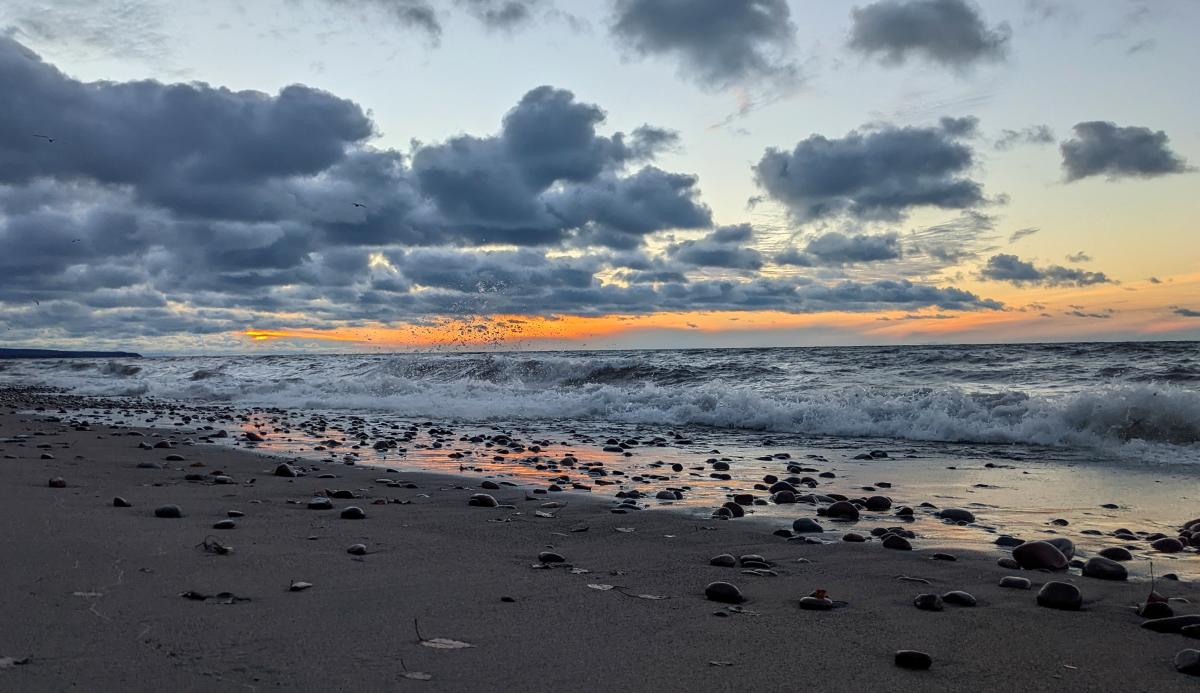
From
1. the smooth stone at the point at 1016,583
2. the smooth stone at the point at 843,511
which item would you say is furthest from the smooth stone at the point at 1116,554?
the smooth stone at the point at 843,511

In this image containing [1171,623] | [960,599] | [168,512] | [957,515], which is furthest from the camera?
[957,515]

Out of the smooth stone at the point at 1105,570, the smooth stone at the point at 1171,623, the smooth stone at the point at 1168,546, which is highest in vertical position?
the smooth stone at the point at 1171,623

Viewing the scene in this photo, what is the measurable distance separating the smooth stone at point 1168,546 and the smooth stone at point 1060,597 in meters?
1.84

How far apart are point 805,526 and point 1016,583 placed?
5.59 feet

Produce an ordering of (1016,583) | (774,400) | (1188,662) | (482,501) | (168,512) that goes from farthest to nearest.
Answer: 1. (774,400)
2. (482,501)
3. (168,512)
4. (1016,583)
5. (1188,662)

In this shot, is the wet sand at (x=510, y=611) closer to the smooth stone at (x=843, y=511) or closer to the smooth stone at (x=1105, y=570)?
the smooth stone at (x=1105, y=570)

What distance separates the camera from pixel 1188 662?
2758 millimetres

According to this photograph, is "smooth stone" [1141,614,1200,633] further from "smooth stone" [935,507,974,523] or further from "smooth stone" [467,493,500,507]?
"smooth stone" [467,493,500,507]

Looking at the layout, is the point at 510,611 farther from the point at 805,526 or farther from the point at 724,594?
the point at 805,526

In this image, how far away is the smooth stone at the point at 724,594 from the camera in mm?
3650

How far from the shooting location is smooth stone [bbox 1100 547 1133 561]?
4.66 meters

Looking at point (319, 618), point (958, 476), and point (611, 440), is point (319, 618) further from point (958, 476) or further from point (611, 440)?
point (611, 440)

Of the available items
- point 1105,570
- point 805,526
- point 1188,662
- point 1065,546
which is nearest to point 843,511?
point 805,526

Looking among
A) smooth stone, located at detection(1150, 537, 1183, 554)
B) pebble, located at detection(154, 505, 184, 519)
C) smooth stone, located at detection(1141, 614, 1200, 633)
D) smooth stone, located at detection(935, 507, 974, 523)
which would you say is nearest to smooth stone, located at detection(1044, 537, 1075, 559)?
smooth stone, located at detection(1150, 537, 1183, 554)
